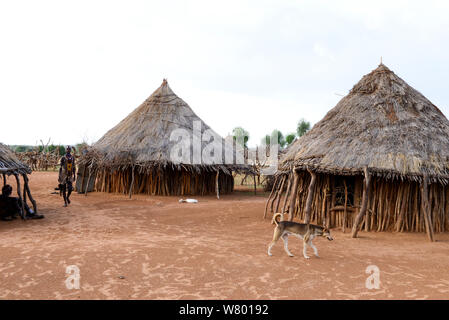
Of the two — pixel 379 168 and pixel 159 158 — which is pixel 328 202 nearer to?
pixel 379 168

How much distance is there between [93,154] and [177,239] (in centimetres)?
1010

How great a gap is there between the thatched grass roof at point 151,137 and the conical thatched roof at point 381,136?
668cm

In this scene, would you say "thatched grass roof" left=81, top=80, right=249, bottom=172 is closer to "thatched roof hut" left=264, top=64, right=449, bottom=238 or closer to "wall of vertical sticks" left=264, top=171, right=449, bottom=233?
"thatched roof hut" left=264, top=64, right=449, bottom=238

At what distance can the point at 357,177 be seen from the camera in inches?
354

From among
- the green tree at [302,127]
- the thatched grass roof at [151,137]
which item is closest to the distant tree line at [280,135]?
the green tree at [302,127]

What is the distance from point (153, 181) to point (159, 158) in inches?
50.3

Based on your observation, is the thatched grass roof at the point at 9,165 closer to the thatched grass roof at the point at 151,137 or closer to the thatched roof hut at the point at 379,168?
the thatched grass roof at the point at 151,137

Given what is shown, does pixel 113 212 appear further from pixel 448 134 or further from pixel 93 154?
pixel 448 134

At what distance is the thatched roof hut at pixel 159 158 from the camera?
51.0 ft

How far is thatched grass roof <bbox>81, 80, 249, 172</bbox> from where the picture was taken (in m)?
15.5

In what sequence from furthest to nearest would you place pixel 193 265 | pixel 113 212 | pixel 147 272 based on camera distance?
1. pixel 113 212
2. pixel 193 265
3. pixel 147 272
